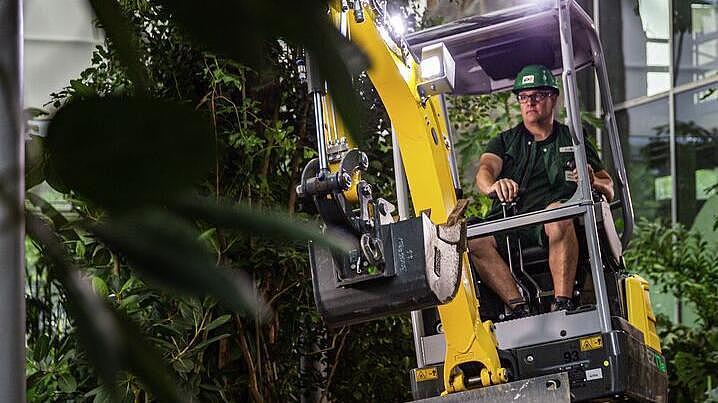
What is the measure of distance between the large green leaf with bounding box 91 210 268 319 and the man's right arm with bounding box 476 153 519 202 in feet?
15.5

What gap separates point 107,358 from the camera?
43cm

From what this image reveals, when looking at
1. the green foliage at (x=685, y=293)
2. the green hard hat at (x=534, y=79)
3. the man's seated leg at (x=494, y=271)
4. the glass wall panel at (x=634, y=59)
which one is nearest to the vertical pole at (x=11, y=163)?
the man's seated leg at (x=494, y=271)

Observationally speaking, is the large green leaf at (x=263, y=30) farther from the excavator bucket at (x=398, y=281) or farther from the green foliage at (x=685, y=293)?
the green foliage at (x=685, y=293)

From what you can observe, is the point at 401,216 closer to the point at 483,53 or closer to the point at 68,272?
the point at 483,53

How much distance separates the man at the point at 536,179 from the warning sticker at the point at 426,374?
405 mm

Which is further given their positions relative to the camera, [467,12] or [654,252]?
[654,252]

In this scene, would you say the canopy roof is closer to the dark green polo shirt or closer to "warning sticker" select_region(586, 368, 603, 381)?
the dark green polo shirt

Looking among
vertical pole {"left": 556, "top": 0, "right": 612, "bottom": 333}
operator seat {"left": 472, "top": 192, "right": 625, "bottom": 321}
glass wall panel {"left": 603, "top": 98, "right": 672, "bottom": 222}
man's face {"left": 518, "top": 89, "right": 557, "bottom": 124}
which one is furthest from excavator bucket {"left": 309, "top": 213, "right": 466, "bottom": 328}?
glass wall panel {"left": 603, "top": 98, "right": 672, "bottom": 222}

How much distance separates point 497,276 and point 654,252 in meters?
3.82

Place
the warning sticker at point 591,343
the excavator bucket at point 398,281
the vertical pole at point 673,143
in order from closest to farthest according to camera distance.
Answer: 1. the excavator bucket at point 398,281
2. the warning sticker at point 591,343
3. the vertical pole at point 673,143

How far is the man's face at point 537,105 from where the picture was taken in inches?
212

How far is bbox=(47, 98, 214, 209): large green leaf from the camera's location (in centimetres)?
42

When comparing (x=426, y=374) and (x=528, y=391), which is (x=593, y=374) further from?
(x=426, y=374)

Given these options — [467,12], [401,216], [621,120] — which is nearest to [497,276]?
[401,216]
